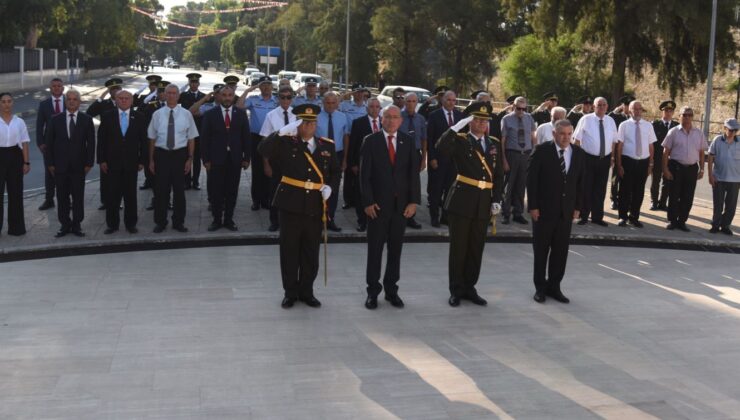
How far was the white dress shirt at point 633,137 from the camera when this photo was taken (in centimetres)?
1285

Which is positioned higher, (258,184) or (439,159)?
(439,159)

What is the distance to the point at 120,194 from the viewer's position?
1131 cm

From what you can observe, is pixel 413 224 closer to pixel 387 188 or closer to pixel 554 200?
pixel 554 200

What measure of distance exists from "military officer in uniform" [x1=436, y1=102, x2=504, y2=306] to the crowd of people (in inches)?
0.5

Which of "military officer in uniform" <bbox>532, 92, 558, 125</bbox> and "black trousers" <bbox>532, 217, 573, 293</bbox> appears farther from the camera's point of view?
"military officer in uniform" <bbox>532, 92, 558, 125</bbox>

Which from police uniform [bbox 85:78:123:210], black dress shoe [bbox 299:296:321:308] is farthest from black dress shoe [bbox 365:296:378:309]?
police uniform [bbox 85:78:123:210]

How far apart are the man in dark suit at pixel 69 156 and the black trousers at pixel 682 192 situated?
826cm

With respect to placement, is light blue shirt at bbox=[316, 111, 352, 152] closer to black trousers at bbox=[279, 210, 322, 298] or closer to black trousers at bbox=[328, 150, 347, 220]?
black trousers at bbox=[328, 150, 347, 220]

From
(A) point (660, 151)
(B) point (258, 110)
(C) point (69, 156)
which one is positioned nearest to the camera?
(C) point (69, 156)

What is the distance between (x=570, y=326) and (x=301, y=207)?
2.66 m

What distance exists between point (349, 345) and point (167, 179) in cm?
502

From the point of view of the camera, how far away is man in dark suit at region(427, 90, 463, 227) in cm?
1230

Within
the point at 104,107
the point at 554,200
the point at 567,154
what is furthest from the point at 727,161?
the point at 104,107

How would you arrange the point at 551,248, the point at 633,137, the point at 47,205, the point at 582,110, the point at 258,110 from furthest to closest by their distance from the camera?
the point at 582,110 → the point at 258,110 → the point at 633,137 → the point at 47,205 → the point at 551,248
